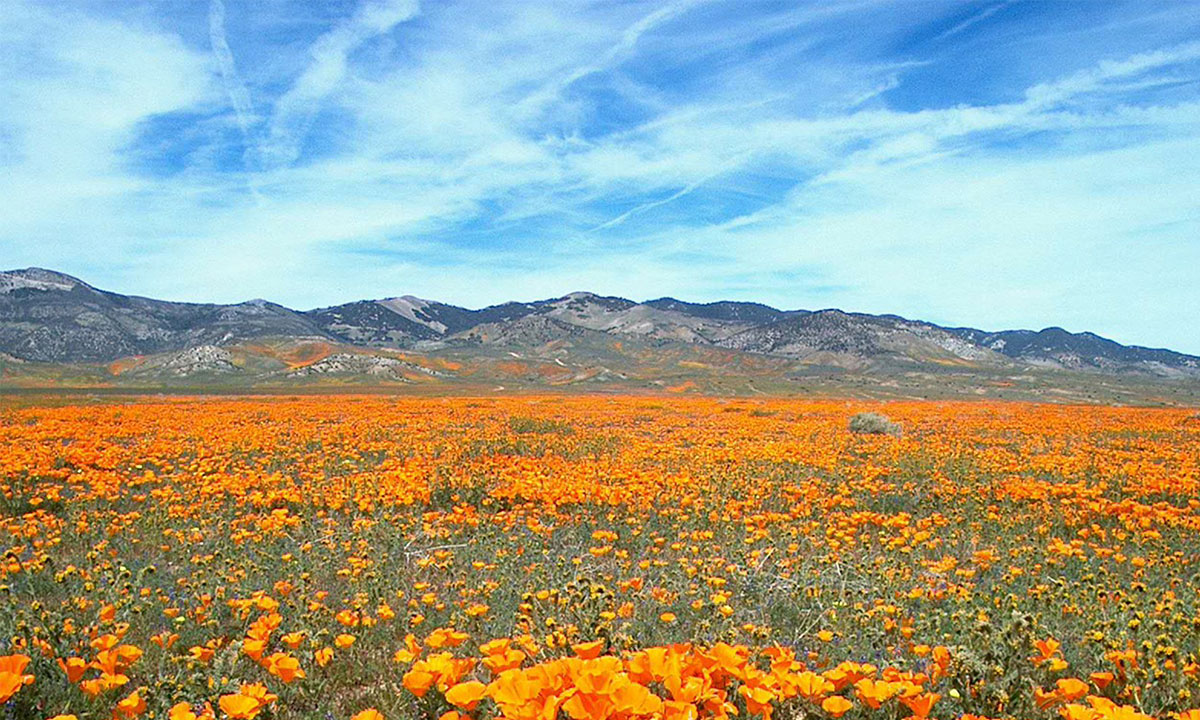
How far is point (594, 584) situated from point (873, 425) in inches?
738

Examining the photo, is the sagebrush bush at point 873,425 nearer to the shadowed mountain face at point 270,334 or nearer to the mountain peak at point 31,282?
the shadowed mountain face at point 270,334

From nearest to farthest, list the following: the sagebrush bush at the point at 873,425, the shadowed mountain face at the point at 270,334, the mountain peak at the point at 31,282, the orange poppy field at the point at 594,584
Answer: the orange poppy field at the point at 594,584, the sagebrush bush at the point at 873,425, the shadowed mountain face at the point at 270,334, the mountain peak at the point at 31,282

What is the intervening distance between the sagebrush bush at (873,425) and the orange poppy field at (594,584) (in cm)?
515

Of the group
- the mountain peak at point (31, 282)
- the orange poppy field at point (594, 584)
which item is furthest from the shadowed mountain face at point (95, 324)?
the orange poppy field at point (594, 584)

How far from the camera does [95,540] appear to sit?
25.1 ft

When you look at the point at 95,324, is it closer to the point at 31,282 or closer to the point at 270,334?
the point at 31,282

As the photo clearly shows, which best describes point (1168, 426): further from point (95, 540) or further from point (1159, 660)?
point (95, 540)

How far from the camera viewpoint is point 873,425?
20875mm

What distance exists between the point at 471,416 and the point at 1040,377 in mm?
114076

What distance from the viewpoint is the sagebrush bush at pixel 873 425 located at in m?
20.6

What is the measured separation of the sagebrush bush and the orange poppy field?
5147 millimetres

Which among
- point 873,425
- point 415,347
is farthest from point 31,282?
point 873,425

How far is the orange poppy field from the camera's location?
3072mm

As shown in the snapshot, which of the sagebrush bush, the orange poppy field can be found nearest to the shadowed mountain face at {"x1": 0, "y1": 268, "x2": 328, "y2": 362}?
the sagebrush bush
